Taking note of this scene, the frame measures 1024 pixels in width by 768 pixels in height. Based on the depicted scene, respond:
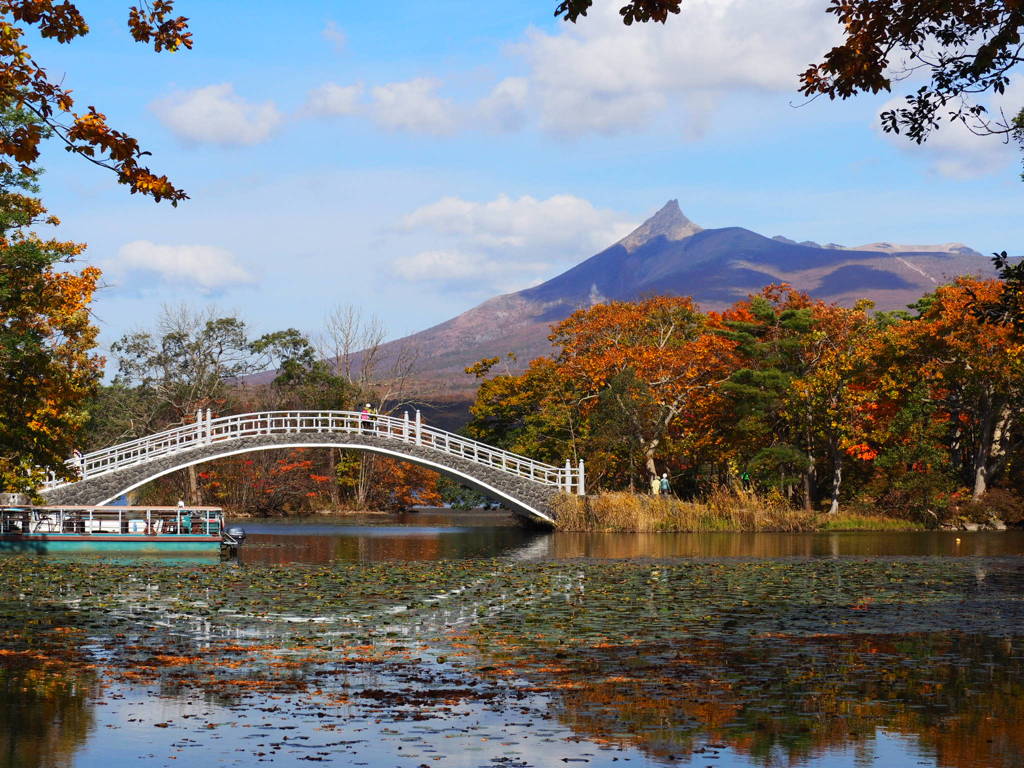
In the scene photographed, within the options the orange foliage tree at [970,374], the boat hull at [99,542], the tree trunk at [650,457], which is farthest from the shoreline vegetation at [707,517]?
the boat hull at [99,542]

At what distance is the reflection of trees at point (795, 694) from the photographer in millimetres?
8258

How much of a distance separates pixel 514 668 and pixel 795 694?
2.49 metres

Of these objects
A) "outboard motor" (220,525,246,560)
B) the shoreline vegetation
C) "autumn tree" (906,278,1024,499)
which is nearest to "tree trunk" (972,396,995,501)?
"autumn tree" (906,278,1024,499)

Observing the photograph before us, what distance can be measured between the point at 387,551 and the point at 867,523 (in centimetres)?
1753

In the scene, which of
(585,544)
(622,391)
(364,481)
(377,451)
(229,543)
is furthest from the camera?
(364,481)

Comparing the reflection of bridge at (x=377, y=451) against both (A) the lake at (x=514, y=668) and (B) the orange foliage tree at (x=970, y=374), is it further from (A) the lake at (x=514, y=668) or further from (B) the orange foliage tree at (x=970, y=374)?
(A) the lake at (x=514, y=668)

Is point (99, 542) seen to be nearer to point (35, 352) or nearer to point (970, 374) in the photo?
point (35, 352)

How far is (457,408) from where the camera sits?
4675 inches

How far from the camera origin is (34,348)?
63.0 feet

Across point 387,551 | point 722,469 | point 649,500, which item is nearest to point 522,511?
point 649,500

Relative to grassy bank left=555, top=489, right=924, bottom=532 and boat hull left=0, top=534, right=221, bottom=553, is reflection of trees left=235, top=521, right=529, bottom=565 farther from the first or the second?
grassy bank left=555, top=489, right=924, bottom=532

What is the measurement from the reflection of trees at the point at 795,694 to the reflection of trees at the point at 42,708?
3302 millimetres

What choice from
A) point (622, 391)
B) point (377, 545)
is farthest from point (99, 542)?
point (622, 391)

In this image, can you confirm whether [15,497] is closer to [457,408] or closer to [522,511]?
[522,511]
